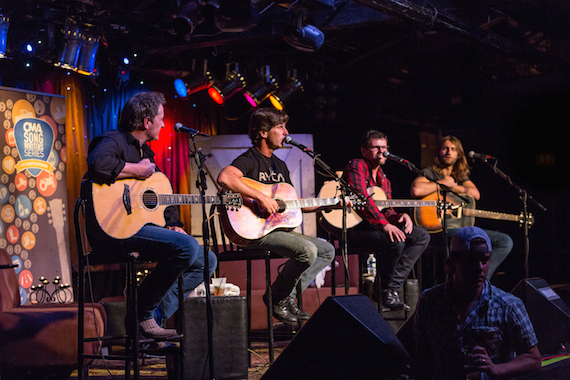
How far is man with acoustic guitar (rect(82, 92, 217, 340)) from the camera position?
331 centimetres

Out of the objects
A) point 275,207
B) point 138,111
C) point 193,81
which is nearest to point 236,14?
point 138,111

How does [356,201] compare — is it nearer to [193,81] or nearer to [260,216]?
[260,216]

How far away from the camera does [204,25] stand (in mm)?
6977

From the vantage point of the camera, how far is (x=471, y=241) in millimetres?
2646

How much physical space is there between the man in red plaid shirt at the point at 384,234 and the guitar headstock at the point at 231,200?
125cm

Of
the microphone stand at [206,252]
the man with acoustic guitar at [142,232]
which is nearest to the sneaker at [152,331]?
the man with acoustic guitar at [142,232]

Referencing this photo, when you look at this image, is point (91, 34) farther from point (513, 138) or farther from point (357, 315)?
point (513, 138)

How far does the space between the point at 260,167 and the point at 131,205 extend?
55.0 inches

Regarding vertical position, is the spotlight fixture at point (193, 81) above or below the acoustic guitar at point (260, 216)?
above

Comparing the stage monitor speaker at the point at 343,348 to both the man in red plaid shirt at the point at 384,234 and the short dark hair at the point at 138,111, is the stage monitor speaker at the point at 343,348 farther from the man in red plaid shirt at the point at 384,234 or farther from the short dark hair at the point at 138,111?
the man in red plaid shirt at the point at 384,234

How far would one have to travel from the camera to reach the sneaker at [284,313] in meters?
4.31

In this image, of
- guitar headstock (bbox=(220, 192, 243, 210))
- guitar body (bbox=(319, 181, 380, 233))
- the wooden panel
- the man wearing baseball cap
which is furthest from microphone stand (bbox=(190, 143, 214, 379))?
the wooden panel

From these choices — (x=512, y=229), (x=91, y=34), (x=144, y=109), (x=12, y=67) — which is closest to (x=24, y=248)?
(x=12, y=67)

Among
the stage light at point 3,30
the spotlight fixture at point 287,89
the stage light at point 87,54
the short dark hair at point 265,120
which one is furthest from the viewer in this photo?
the spotlight fixture at point 287,89
